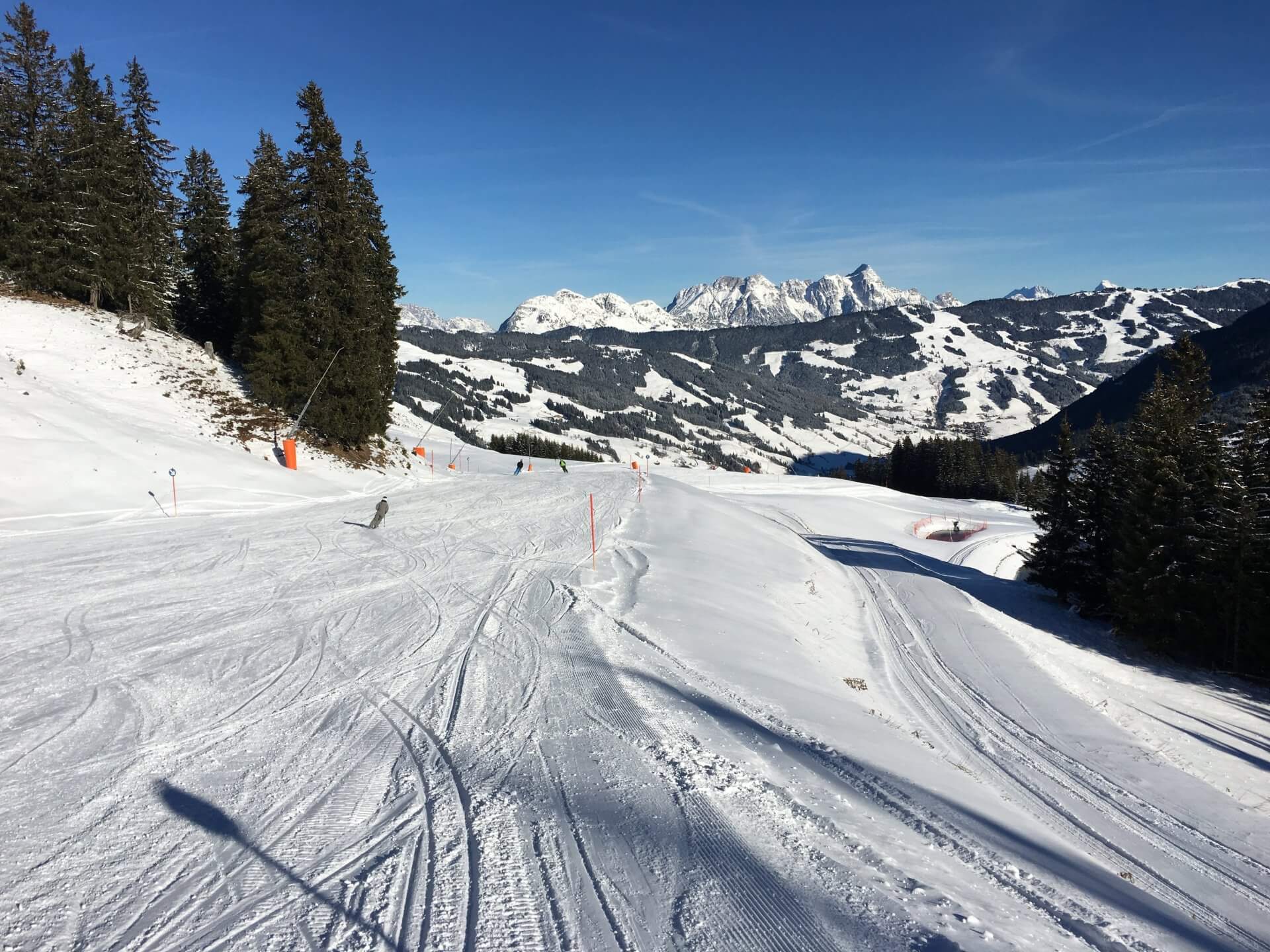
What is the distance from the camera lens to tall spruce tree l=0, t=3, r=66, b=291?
28.1 m

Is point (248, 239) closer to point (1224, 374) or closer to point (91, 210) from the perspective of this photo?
point (91, 210)

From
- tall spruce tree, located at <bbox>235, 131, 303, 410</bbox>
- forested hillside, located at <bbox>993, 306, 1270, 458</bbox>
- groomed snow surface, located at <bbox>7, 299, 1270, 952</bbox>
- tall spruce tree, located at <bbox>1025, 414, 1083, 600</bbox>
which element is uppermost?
forested hillside, located at <bbox>993, 306, 1270, 458</bbox>

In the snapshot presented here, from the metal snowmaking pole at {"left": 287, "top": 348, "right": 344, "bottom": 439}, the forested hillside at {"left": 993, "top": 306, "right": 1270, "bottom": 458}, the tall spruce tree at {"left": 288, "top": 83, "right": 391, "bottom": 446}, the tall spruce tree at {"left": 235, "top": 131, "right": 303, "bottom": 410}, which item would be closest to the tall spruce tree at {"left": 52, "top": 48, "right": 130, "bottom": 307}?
the tall spruce tree at {"left": 235, "top": 131, "right": 303, "bottom": 410}

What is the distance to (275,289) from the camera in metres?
29.0

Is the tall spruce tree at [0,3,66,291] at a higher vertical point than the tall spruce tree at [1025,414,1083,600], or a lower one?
higher

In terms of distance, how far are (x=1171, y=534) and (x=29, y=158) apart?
155 feet

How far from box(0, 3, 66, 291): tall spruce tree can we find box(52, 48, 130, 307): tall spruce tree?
0.39 metres

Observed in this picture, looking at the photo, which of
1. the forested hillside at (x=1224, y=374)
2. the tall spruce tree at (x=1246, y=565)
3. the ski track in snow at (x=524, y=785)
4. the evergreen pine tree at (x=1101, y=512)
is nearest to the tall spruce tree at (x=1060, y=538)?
the evergreen pine tree at (x=1101, y=512)

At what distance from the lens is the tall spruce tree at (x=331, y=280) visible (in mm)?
29031

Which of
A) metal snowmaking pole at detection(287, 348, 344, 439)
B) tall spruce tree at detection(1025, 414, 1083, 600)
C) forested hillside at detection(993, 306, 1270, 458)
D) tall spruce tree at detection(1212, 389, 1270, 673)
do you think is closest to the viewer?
tall spruce tree at detection(1212, 389, 1270, 673)

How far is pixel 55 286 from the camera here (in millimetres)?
29875

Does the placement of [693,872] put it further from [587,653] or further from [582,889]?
[587,653]

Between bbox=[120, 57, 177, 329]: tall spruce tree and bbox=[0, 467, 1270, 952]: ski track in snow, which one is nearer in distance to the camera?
bbox=[0, 467, 1270, 952]: ski track in snow

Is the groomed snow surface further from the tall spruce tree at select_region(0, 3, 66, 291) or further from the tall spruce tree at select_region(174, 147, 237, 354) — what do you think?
the tall spruce tree at select_region(174, 147, 237, 354)
